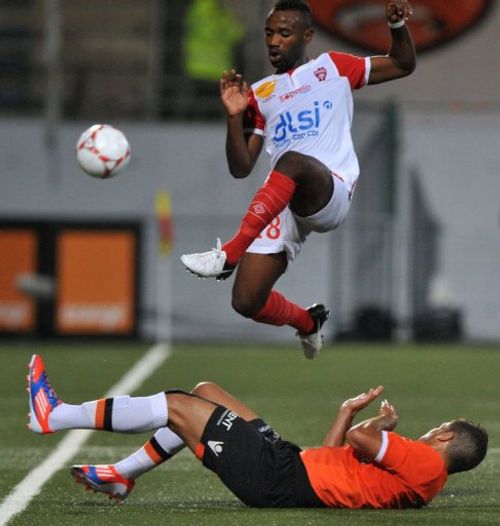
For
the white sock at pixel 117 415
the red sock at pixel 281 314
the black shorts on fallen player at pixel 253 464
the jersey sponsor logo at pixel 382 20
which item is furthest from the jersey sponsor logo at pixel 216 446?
the jersey sponsor logo at pixel 382 20

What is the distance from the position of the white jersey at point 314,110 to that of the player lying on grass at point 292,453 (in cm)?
151

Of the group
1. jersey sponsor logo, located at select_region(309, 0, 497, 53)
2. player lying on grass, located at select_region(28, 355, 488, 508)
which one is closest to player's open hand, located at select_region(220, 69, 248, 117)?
player lying on grass, located at select_region(28, 355, 488, 508)

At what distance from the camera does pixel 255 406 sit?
12086mm

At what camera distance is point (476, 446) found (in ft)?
21.3

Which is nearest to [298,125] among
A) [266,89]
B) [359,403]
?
[266,89]

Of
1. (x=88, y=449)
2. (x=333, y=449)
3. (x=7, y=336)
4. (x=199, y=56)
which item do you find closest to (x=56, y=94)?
(x=199, y=56)

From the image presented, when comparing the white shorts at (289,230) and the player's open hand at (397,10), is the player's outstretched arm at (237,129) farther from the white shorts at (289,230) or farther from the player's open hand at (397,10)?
the player's open hand at (397,10)

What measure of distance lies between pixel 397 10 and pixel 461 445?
232 cm

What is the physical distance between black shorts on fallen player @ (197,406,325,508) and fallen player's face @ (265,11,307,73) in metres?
2.06

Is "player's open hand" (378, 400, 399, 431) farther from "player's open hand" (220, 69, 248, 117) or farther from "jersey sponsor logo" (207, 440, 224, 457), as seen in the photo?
"player's open hand" (220, 69, 248, 117)

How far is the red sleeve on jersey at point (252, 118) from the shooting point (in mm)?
7836

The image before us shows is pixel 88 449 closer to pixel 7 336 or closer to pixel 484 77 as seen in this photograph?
pixel 7 336

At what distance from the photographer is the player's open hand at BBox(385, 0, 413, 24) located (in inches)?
292

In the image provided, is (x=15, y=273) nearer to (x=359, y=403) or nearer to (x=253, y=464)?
(x=359, y=403)
